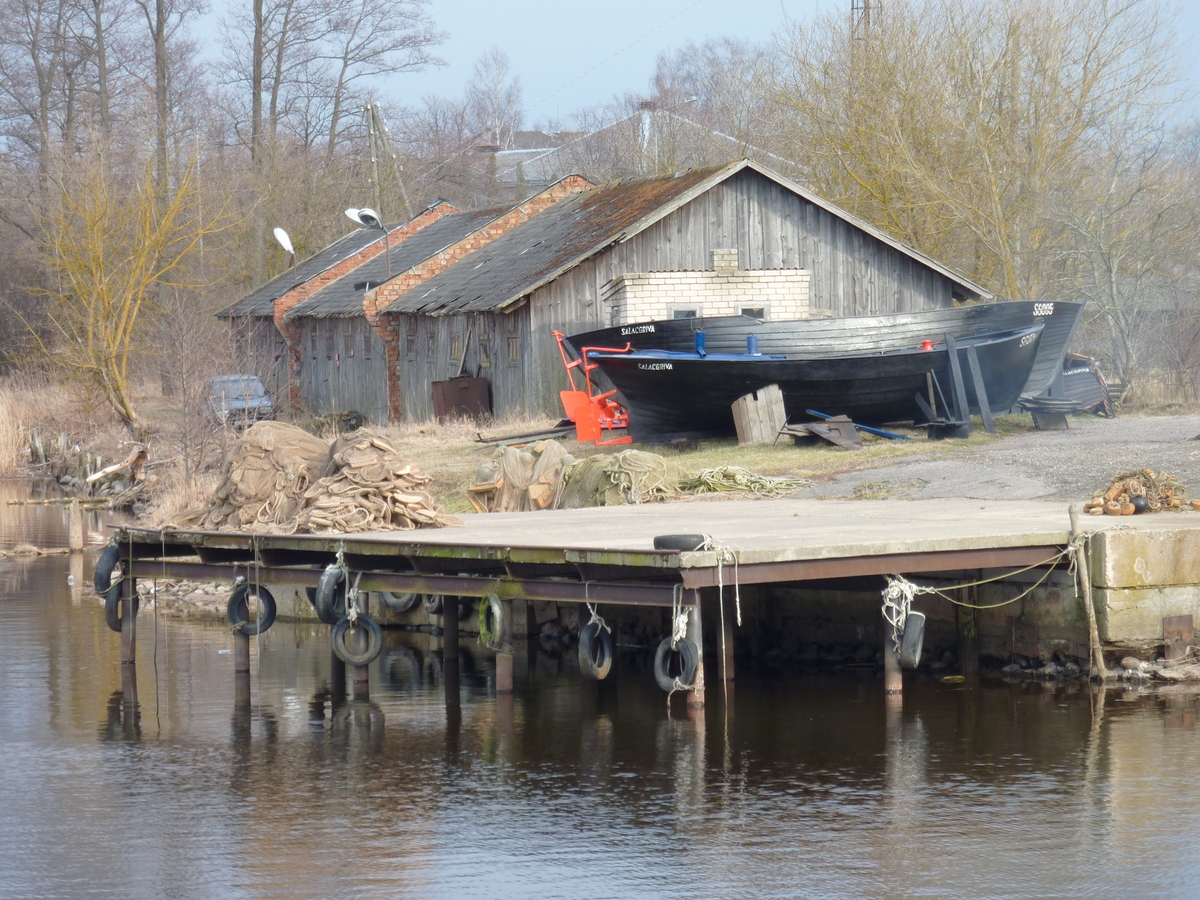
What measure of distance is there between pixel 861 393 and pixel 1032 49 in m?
10.4

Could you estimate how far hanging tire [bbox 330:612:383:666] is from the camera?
13586mm

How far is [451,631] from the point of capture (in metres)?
15.1

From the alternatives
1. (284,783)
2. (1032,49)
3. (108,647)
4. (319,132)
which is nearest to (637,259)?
(1032,49)

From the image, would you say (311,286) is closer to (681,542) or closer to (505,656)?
(505,656)

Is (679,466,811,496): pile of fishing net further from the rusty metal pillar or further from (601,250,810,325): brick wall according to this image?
(601,250,810,325): brick wall

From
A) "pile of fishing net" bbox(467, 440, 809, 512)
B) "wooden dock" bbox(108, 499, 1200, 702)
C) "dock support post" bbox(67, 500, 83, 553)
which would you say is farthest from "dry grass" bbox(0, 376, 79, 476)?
"wooden dock" bbox(108, 499, 1200, 702)

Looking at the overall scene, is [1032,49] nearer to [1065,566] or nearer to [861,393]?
[861,393]

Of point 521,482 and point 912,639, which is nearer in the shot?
point 912,639

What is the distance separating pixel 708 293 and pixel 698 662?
17.7 m

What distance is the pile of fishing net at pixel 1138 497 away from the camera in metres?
14.4

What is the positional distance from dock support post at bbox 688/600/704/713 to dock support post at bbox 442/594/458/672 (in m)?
3.25

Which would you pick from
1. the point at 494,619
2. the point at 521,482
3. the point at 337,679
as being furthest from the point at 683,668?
the point at 521,482

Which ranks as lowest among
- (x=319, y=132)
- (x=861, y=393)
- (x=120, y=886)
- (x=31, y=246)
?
(x=120, y=886)

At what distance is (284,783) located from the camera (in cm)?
1083
